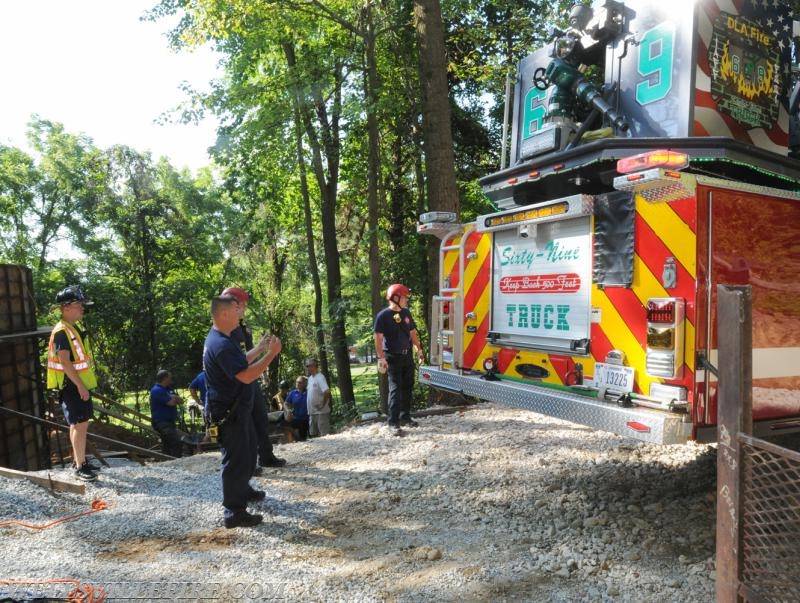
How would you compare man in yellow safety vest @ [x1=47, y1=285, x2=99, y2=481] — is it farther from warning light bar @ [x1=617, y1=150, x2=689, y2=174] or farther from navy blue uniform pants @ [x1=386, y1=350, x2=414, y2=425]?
warning light bar @ [x1=617, y1=150, x2=689, y2=174]

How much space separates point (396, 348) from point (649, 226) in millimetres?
3707

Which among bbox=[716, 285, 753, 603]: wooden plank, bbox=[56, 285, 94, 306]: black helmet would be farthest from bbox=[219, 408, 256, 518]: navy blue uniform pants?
bbox=[716, 285, 753, 603]: wooden plank

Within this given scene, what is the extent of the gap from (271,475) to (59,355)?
2.23 meters

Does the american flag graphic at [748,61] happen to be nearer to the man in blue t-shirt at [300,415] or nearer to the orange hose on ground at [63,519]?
the orange hose on ground at [63,519]

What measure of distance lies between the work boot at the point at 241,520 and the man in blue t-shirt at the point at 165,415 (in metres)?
5.82

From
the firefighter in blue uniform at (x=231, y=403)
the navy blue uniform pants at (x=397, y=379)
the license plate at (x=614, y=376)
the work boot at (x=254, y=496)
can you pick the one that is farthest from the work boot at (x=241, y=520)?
the navy blue uniform pants at (x=397, y=379)

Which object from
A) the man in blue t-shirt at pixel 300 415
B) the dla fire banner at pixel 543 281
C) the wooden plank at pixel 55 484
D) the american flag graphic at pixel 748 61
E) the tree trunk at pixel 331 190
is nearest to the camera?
the american flag graphic at pixel 748 61

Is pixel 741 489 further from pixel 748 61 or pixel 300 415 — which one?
pixel 300 415

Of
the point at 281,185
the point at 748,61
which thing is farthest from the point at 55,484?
the point at 281,185

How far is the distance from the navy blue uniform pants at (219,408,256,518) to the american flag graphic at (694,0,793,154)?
3.87 meters

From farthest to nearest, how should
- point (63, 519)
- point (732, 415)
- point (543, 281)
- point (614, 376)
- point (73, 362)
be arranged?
point (73, 362) < point (543, 281) < point (63, 519) < point (614, 376) < point (732, 415)

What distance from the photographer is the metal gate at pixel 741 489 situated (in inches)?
80.6

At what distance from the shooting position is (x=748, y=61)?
4359mm

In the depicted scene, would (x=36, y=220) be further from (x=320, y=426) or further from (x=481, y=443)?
(x=481, y=443)
